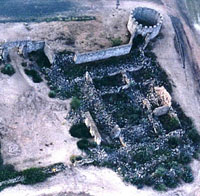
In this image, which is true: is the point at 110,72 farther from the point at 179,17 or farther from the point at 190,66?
the point at 179,17

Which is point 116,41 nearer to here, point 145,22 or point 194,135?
point 145,22

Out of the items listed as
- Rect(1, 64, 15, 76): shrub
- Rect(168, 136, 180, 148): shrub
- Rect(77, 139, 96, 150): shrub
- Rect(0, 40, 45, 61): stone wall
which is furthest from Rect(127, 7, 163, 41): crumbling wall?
Rect(77, 139, 96, 150): shrub

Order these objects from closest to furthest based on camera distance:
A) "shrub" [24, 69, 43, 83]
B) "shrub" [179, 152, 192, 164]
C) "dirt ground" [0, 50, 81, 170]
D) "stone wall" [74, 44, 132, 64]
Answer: "dirt ground" [0, 50, 81, 170]
"shrub" [179, 152, 192, 164]
"shrub" [24, 69, 43, 83]
"stone wall" [74, 44, 132, 64]

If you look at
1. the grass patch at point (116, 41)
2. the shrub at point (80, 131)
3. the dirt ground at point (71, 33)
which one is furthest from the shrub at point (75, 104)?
the grass patch at point (116, 41)

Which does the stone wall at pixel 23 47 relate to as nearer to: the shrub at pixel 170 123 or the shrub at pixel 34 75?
the shrub at pixel 34 75

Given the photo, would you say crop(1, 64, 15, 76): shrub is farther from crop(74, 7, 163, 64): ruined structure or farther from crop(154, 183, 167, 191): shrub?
crop(154, 183, 167, 191): shrub

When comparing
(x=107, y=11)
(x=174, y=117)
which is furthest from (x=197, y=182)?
(x=107, y=11)
